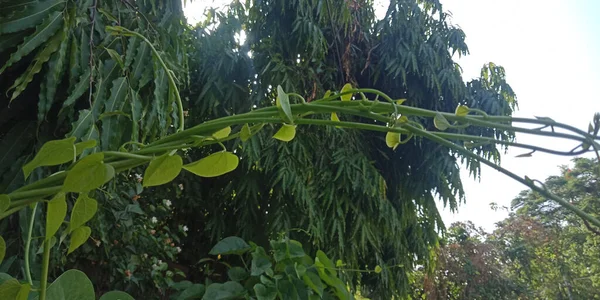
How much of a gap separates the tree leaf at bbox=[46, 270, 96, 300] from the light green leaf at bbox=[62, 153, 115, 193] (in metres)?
0.05

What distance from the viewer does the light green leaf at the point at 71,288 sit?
0.15 m

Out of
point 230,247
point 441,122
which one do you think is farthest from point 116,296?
point 230,247

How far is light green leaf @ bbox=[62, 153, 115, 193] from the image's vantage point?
0.12 metres

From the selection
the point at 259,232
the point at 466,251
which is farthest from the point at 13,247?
the point at 466,251

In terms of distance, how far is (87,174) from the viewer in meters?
0.12

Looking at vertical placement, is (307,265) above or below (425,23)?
below

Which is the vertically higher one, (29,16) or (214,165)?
(29,16)

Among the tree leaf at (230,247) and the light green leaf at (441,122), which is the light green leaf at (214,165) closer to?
the light green leaf at (441,122)

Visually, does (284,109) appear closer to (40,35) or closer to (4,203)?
(4,203)

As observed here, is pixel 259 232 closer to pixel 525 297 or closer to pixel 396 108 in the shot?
pixel 396 108

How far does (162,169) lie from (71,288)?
0.19 ft

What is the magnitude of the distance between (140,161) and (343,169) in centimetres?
135

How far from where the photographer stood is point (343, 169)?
148 centimetres

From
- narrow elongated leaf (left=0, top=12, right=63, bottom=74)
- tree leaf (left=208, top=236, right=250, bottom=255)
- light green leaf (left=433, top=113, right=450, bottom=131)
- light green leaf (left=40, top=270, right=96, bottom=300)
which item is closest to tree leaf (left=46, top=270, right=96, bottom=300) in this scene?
light green leaf (left=40, top=270, right=96, bottom=300)
